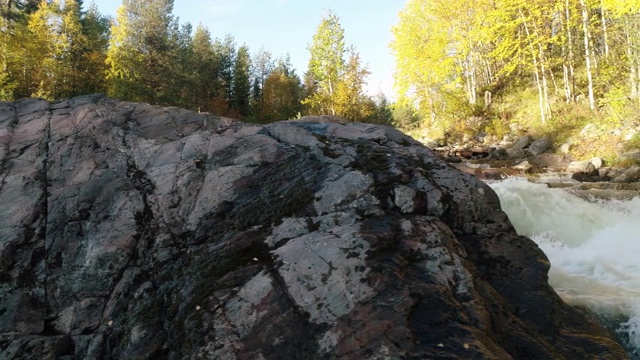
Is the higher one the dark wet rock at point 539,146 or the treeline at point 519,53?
the treeline at point 519,53

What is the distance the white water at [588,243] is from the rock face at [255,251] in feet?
6.57

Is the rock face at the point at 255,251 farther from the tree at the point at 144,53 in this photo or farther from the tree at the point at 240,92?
the tree at the point at 240,92

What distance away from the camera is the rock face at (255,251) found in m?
3.43

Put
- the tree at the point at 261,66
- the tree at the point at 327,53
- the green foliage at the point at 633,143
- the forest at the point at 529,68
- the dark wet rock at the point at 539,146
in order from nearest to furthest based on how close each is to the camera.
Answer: the green foliage at the point at 633,143, the forest at the point at 529,68, the dark wet rock at the point at 539,146, the tree at the point at 327,53, the tree at the point at 261,66

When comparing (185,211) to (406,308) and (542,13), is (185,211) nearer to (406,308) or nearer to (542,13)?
(406,308)

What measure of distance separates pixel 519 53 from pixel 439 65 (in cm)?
594

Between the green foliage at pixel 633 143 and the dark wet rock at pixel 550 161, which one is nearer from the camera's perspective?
the green foliage at pixel 633 143

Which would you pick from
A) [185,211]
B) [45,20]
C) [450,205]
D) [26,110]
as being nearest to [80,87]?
[45,20]

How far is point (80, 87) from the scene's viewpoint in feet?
95.9

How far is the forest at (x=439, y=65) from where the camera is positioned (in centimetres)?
2075

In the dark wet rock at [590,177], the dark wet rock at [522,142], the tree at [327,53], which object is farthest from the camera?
the tree at [327,53]

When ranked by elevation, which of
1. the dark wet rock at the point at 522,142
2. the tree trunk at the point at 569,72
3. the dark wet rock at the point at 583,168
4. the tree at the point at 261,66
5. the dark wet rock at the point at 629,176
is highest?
the tree at the point at 261,66

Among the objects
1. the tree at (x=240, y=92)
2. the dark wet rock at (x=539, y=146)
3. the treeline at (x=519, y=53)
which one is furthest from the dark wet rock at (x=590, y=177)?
the tree at (x=240, y=92)

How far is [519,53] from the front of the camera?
23.3 metres
